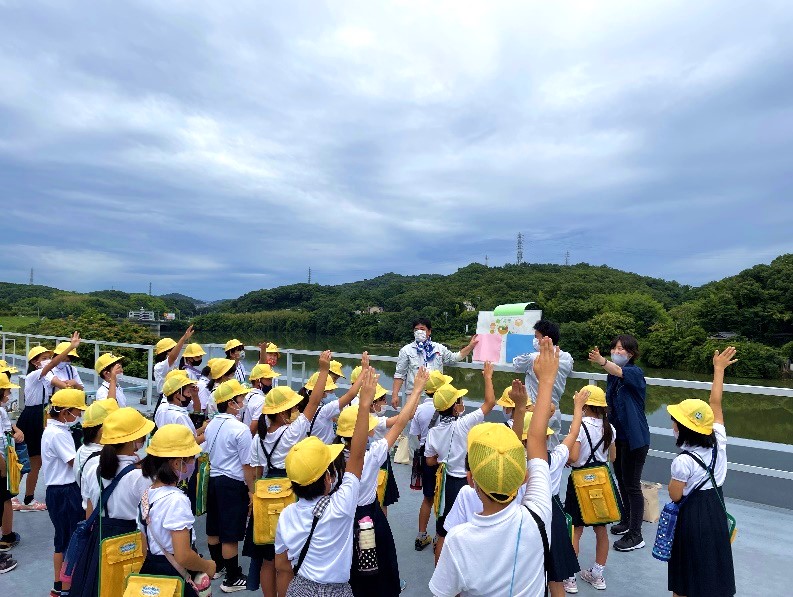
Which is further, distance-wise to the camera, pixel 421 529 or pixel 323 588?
pixel 421 529

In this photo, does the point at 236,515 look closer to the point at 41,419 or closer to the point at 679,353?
the point at 41,419

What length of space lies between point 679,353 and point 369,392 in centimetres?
3898

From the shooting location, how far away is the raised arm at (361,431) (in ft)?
7.74

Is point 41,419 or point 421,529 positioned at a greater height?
point 41,419

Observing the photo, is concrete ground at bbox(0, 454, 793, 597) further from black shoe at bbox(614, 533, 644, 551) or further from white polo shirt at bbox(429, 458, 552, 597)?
white polo shirt at bbox(429, 458, 552, 597)

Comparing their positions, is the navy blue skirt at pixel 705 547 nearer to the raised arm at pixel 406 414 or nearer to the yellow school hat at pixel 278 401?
the raised arm at pixel 406 414

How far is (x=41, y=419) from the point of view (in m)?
5.19

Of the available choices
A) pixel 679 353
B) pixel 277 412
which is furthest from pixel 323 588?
pixel 679 353

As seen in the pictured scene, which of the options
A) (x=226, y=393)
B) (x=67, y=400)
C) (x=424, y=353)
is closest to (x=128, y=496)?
(x=226, y=393)

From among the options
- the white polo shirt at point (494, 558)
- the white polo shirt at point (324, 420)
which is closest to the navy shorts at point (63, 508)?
the white polo shirt at point (324, 420)

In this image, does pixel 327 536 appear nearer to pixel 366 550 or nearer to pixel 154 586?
pixel 366 550

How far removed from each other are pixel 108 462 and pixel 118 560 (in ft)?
1.54

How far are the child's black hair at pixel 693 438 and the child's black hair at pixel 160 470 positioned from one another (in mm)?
2631

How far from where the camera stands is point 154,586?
2.21m
